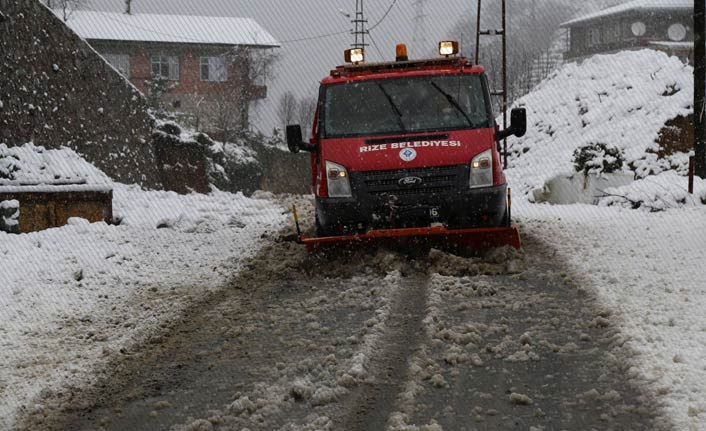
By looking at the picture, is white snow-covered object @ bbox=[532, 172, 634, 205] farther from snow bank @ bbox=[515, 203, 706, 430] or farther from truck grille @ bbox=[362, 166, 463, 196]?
truck grille @ bbox=[362, 166, 463, 196]

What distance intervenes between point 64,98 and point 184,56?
36.6m

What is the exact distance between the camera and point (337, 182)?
28.9 feet

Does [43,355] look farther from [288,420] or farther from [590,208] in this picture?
[590,208]

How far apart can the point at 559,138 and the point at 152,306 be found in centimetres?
1741

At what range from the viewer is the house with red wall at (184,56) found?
164ft

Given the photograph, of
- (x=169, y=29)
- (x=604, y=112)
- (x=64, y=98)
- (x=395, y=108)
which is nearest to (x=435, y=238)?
(x=395, y=108)

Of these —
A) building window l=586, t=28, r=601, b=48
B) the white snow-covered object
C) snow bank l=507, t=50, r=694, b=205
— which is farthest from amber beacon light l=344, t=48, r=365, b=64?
building window l=586, t=28, r=601, b=48

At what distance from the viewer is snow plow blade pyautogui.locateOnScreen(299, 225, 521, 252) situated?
827cm

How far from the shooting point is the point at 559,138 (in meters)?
22.7

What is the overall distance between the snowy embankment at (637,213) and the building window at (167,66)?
2986 cm

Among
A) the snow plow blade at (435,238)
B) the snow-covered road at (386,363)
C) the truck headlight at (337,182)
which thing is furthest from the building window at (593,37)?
the snow-covered road at (386,363)

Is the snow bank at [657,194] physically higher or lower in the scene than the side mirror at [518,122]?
lower

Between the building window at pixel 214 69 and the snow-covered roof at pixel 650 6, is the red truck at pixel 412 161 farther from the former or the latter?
the snow-covered roof at pixel 650 6

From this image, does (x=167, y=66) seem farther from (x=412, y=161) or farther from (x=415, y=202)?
(x=415, y=202)
